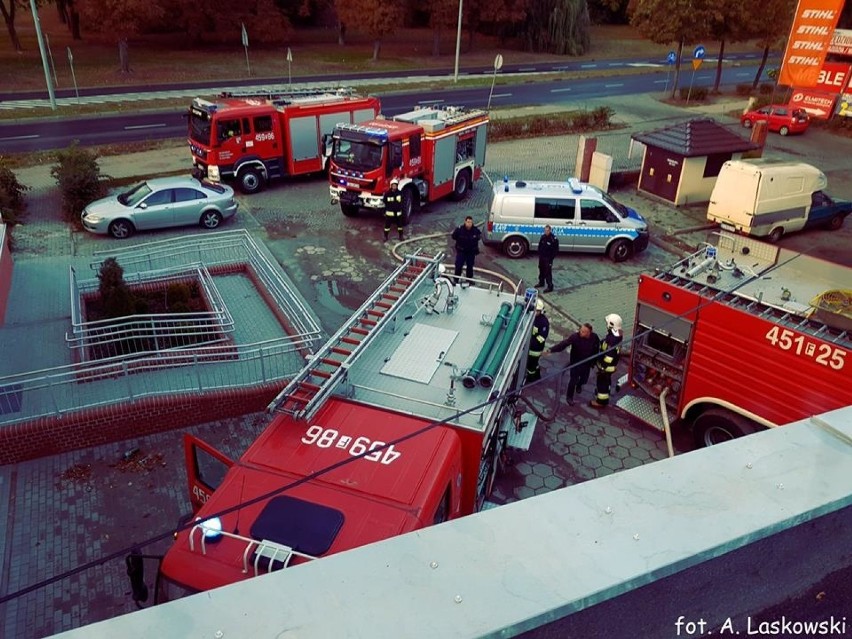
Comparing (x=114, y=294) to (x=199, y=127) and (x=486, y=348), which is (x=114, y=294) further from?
(x=199, y=127)

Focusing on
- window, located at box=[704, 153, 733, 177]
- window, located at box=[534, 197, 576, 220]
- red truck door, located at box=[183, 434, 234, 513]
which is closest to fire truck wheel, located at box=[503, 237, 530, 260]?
window, located at box=[534, 197, 576, 220]

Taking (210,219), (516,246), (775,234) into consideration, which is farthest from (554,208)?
(210,219)

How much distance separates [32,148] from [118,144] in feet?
10.2

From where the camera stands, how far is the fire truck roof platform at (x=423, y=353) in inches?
254

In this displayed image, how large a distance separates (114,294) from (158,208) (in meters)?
5.44

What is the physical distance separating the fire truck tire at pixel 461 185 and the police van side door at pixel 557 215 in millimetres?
4911

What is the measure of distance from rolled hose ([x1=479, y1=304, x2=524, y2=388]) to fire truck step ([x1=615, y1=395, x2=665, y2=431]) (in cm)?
279

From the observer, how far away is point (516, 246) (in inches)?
632

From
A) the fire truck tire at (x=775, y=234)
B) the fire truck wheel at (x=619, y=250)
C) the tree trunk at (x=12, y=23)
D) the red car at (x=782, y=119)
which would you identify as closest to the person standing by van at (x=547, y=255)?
the fire truck wheel at (x=619, y=250)

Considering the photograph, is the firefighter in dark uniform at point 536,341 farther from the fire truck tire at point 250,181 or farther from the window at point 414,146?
the fire truck tire at point 250,181

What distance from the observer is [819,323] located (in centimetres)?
790

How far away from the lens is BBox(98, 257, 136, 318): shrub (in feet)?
38.4

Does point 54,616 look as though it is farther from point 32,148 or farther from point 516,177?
point 32,148

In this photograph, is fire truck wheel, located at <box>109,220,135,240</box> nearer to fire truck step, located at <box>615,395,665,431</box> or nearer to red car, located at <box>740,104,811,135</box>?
fire truck step, located at <box>615,395,665,431</box>
